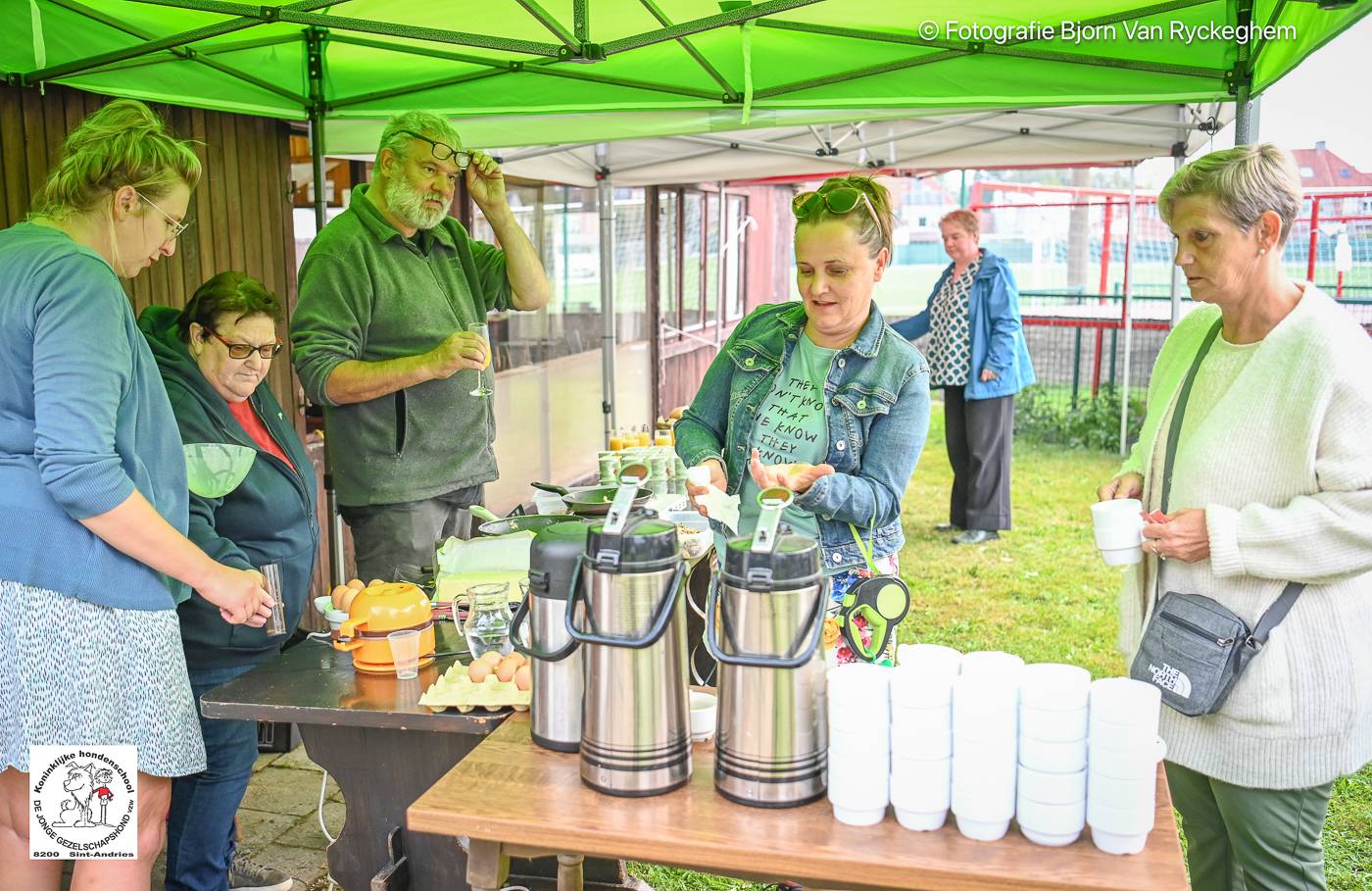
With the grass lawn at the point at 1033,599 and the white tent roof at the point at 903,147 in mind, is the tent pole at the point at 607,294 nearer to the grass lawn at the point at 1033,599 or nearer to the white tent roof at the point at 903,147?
the white tent roof at the point at 903,147

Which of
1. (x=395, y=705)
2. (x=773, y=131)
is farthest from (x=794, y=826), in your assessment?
(x=773, y=131)

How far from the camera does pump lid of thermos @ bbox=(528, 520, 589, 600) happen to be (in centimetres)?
166

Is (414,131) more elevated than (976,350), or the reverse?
(414,131)

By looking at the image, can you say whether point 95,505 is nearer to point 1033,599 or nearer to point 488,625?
point 488,625

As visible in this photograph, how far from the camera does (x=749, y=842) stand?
1.45 meters

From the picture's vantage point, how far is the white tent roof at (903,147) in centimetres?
537

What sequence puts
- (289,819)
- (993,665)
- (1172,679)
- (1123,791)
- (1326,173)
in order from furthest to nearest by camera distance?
1. (1326,173)
2. (289,819)
3. (1172,679)
4. (993,665)
5. (1123,791)

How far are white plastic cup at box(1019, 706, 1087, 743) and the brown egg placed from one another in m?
0.96

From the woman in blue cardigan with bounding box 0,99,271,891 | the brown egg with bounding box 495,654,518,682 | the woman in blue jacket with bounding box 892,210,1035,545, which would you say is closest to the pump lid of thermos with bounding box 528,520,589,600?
the brown egg with bounding box 495,654,518,682

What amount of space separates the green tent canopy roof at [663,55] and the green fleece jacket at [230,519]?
0.88m

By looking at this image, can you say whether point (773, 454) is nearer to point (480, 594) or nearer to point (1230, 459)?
point (480, 594)

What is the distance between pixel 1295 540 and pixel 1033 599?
4049mm

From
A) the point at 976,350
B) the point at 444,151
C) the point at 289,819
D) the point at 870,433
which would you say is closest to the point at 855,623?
the point at 870,433

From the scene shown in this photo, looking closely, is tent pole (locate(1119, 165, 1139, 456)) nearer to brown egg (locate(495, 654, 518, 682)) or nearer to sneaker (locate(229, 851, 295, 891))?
sneaker (locate(229, 851, 295, 891))
